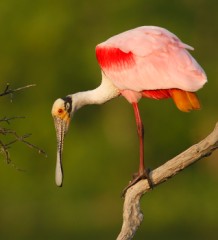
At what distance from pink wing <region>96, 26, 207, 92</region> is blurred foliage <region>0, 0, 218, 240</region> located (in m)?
6.44

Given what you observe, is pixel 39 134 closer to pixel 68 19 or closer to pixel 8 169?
pixel 8 169

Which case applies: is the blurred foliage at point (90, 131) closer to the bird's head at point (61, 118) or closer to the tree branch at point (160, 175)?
the bird's head at point (61, 118)

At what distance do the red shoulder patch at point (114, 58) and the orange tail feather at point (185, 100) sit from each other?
490 mm

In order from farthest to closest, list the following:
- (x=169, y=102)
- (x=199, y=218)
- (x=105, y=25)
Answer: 1. (x=105, y=25)
2. (x=169, y=102)
3. (x=199, y=218)

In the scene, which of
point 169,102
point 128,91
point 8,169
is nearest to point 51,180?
point 8,169

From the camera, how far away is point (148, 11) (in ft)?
64.3

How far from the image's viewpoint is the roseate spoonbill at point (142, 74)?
31.4 ft

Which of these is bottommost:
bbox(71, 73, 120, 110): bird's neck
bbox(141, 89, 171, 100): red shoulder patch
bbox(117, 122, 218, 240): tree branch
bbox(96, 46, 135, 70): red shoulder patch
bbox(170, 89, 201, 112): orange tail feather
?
bbox(117, 122, 218, 240): tree branch

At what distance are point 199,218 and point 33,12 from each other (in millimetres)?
4334

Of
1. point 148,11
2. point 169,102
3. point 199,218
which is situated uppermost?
point 148,11

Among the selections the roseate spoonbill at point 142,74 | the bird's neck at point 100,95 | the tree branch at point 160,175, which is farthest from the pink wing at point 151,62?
the tree branch at point 160,175

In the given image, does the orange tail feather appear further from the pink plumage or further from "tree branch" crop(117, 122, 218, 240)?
"tree branch" crop(117, 122, 218, 240)

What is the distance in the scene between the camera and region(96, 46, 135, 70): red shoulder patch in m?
10.2

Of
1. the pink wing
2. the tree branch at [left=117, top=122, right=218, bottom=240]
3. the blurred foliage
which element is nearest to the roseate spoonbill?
the pink wing
